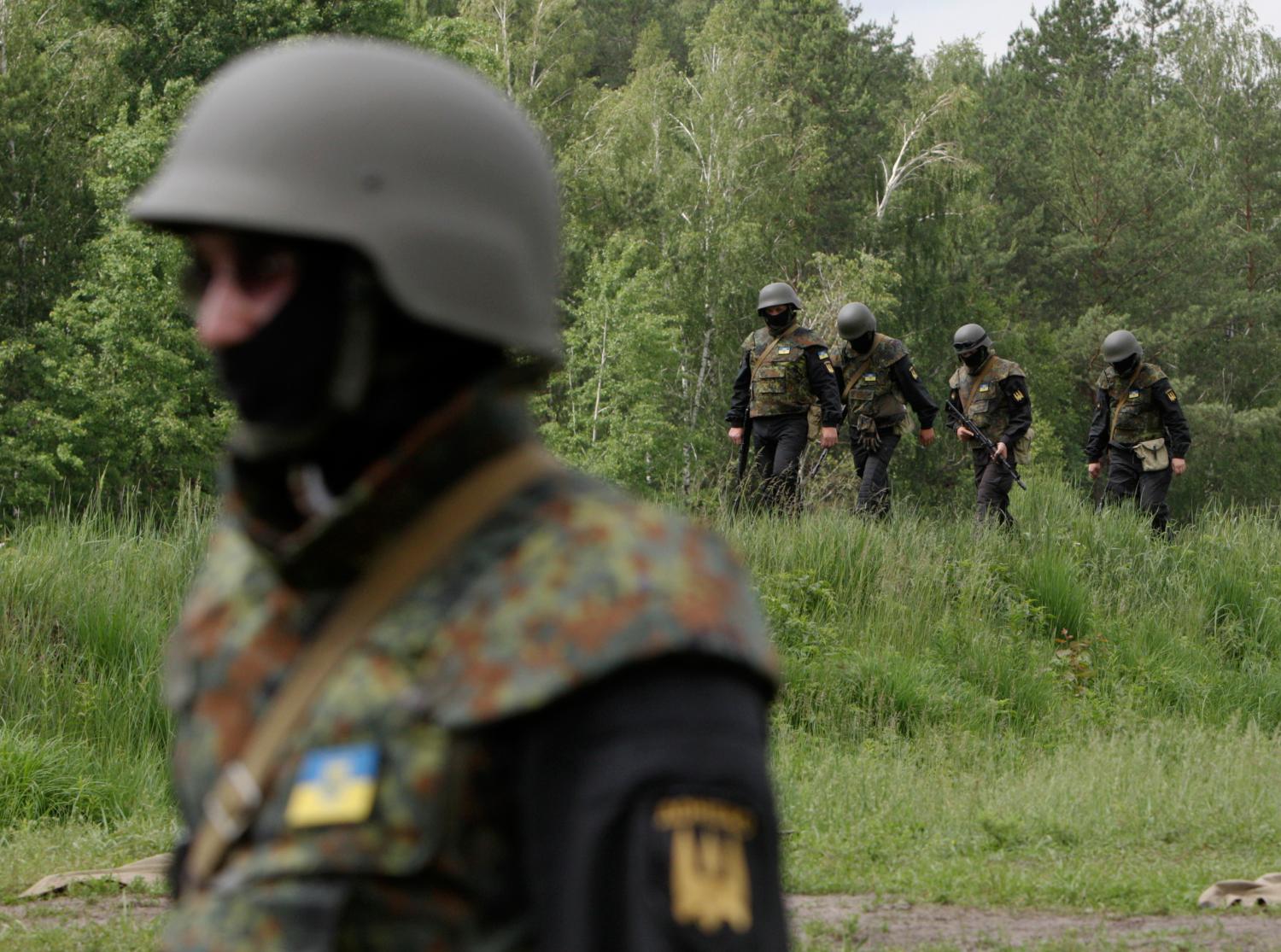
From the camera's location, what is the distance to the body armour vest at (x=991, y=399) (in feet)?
53.7

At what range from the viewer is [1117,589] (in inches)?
547

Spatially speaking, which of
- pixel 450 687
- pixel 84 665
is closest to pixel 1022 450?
pixel 84 665

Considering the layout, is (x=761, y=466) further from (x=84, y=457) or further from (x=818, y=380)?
(x=84, y=457)

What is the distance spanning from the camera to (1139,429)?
16.9 m

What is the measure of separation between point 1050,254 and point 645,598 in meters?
50.1

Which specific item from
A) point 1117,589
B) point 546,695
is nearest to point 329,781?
point 546,695

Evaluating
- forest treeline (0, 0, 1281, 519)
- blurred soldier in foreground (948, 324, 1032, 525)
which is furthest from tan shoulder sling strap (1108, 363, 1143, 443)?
forest treeline (0, 0, 1281, 519)

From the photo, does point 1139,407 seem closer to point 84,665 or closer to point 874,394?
point 874,394

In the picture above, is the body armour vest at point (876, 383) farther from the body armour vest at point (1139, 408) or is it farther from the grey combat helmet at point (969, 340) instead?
the body armour vest at point (1139, 408)

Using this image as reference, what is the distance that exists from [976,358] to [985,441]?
822 mm

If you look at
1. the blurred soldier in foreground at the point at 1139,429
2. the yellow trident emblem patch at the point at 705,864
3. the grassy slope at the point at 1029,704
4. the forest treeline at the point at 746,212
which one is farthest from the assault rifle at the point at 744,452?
the forest treeline at the point at 746,212

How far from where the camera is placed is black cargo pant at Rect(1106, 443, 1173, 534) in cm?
1684

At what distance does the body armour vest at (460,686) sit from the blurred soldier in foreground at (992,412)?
14.5 m

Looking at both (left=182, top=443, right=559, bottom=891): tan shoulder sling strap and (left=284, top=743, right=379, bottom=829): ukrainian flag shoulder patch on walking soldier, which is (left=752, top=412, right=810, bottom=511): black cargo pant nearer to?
(left=182, top=443, right=559, bottom=891): tan shoulder sling strap
